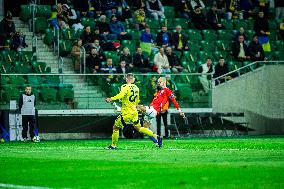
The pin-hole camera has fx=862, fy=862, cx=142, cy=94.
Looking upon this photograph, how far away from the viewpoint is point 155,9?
36.9 metres

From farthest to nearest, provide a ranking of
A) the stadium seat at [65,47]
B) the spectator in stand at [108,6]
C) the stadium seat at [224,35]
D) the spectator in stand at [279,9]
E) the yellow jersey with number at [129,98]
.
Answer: the spectator in stand at [279,9] < the stadium seat at [224,35] < the spectator in stand at [108,6] < the stadium seat at [65,47] < the yellow jersey with number at [129,98]

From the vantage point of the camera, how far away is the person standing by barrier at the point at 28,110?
96.4ft

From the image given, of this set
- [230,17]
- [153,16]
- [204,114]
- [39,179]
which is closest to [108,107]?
[204,114]

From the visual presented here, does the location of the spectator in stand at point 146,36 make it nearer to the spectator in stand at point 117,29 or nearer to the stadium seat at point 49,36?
the spectator in stand at point 117,29

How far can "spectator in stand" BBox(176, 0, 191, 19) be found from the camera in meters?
37.5

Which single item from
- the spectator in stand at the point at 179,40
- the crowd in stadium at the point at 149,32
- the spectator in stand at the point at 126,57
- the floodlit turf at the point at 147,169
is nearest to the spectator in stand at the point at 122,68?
the crowd in stadium at the point at 149,32

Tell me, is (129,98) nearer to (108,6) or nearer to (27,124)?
(27,124)

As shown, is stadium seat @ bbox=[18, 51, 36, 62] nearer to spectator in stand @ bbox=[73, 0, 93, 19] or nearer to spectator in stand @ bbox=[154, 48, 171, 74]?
spectator in stand @ bbox=[73, 0, 93, 19]

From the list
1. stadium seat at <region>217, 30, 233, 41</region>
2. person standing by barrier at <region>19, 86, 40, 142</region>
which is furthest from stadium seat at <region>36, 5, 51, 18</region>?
stadium seat at <region>217, 30, 233, 41</region>

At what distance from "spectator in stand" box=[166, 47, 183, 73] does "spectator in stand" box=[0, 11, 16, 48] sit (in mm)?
6006

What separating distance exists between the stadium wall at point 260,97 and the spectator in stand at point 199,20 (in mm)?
3971

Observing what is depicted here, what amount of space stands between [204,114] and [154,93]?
88.5 inches

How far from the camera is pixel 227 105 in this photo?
34.3 meters

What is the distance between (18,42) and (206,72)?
7.31m
